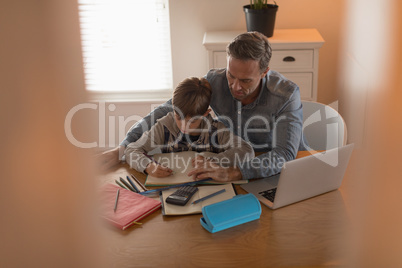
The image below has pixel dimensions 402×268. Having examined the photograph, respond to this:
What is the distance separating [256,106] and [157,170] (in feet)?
1.96

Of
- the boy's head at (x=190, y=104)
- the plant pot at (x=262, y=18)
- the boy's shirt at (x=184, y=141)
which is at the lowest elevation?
the boy's shirt at (x=184, y=141)

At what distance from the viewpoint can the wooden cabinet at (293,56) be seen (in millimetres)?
2934

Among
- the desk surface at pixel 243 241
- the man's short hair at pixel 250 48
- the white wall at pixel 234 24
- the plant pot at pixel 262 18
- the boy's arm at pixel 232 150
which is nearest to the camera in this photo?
the desk surface at pixel 243 241

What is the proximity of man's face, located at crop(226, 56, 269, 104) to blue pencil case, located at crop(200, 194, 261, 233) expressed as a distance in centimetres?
67

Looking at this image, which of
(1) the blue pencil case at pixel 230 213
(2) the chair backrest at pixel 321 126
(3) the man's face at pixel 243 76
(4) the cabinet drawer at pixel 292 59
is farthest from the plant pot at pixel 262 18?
(1) the blue pencil case at pixel 230 213

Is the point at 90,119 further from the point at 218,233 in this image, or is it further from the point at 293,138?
the point at 293,138

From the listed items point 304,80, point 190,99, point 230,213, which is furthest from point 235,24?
point 230,213

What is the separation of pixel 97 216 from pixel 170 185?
4.36 feet

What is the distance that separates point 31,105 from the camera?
0.13 meters

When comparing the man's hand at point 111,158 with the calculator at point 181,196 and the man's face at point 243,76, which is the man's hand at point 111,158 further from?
the man's face at point 243,76

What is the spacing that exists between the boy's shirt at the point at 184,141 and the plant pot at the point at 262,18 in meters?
1.42

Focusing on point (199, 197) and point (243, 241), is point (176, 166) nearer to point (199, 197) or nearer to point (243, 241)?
point (199, 197)

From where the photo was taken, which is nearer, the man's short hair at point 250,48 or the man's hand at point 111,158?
the man's hand at point 111,158

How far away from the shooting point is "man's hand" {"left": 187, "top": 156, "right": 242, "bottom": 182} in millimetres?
1488
